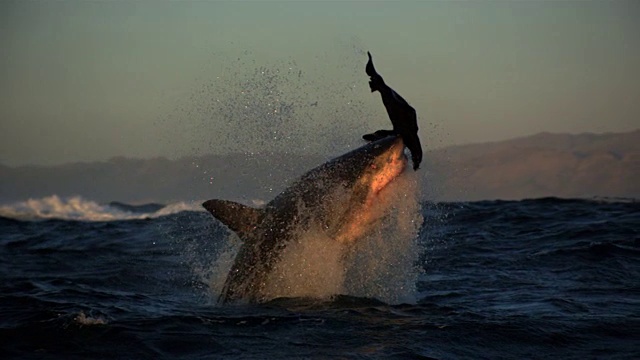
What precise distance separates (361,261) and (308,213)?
1.36 metres

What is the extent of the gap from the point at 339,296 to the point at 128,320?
2.99m

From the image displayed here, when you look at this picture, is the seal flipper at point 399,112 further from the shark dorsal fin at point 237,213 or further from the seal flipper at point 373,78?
the shark dorsal fin at point 237,213

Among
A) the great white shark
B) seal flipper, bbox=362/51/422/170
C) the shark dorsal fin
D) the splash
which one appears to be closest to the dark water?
the splash

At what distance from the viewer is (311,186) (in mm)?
11648

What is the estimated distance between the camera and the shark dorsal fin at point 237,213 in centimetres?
1159

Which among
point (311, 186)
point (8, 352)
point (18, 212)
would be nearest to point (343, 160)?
point (311, 186)

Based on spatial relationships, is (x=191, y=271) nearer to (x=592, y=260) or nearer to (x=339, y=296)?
(x=339, y=296)

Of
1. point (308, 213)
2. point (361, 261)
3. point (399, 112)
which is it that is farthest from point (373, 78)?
point (361, 261)

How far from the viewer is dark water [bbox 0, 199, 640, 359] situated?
32.0 ft

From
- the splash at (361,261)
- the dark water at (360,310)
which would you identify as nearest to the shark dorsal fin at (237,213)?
the splash at (361,261)

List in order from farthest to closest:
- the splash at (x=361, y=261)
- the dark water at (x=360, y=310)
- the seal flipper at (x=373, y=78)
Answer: the splash at (x=361, y=261)
the seal flipper at (x=373, y=78)
the dark water at (x=360, y=310)

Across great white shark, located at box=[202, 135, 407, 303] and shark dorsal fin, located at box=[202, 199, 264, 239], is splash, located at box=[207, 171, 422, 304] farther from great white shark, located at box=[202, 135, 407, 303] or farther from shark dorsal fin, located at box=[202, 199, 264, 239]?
shark dorsal fin, located at box=[202, 199, 264, 239]

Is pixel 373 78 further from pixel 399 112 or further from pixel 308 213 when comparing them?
pixel 308 213

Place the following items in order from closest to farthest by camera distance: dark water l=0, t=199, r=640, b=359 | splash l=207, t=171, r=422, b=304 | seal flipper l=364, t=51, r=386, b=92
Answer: dark water l=0, t=199, r=640, b=359
seal flipper l=364, t=51, r=386, b=92
splash l=207, t=171, r=422, b=304
